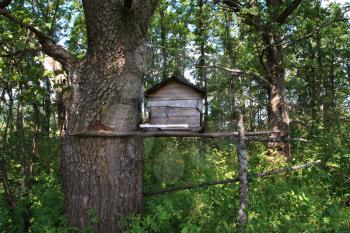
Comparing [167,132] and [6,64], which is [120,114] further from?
[6,64]

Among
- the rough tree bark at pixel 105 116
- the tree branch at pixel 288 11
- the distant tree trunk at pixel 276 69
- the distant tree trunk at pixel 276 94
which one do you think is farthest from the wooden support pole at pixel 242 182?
the tree branch at pixel 288 11

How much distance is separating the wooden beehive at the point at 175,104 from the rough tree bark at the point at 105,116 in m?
0.47

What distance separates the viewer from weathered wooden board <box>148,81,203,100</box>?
171 inches

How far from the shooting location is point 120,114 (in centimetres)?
392

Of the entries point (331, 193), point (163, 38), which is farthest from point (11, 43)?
point (163, 38)

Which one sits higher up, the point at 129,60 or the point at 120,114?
the point at 129,60

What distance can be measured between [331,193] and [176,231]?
11.3 ft

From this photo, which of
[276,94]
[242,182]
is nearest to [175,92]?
[242,182]

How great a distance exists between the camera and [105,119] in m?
3.85

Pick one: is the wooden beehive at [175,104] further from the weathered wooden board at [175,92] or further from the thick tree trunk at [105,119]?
the thick tree trunk at [105,119]

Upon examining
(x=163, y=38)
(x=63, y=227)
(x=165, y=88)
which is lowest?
(x=63, y=227)

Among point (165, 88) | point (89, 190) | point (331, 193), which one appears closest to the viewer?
point (89, 190)

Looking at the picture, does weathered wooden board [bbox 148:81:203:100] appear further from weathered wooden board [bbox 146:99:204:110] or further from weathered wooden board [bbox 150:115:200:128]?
weathered wooden board [bbox 150:115:200:128]

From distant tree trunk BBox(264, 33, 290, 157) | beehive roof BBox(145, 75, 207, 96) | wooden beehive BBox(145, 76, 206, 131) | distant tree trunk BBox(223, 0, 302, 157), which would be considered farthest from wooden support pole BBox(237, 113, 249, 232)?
distant tree trunk BBox(264, 33, 290, 157)
